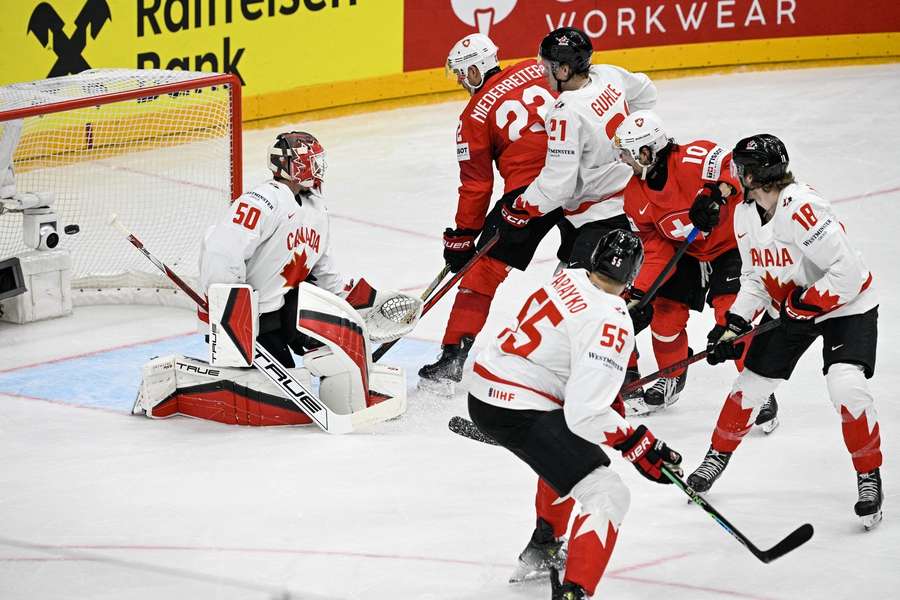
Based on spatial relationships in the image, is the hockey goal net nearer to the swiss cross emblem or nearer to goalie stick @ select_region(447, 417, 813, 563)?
the swiss cross emblem

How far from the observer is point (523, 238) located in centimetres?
536

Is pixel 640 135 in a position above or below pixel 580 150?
above

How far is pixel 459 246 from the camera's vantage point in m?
5.46

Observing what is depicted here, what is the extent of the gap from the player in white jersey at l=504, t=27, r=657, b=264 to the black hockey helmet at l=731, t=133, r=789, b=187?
3.89 feet

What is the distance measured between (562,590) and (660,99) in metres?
6.98

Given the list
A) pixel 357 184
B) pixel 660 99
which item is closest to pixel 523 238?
pixel 357 184

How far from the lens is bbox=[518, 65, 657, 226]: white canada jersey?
5.12 m

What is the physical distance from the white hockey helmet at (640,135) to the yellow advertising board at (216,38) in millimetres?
4299

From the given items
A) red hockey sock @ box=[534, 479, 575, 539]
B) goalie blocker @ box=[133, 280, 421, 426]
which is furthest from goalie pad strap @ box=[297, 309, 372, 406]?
red hockey sock @ box=[534, 479, 575, 539]

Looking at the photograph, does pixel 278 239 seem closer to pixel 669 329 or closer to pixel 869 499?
pixel 669 329

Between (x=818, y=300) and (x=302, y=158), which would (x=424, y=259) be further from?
(x=818, y=300)

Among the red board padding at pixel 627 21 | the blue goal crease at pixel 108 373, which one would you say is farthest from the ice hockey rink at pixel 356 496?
the red board padding at pixel 627 21

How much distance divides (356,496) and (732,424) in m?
1.13

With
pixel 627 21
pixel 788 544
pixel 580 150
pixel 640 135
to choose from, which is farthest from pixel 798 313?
pixel 627 21
